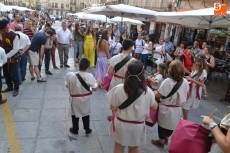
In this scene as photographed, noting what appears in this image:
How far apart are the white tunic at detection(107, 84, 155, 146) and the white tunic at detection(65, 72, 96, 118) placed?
41.8 inches

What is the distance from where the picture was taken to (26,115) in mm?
4527

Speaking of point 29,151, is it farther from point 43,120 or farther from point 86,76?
point 86,76

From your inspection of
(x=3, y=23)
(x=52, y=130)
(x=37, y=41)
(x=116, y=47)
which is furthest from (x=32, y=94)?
(x=116, y=47)

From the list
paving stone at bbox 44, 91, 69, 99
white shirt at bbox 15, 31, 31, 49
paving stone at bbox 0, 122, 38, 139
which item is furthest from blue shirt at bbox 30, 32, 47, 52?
paving stone at bbox 0, 122, 38, 139

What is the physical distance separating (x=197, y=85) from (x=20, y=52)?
4.43 m

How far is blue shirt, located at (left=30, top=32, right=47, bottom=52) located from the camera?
6.40 metres

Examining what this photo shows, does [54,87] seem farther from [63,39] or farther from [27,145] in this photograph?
[27,145]

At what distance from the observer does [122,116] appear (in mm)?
2617

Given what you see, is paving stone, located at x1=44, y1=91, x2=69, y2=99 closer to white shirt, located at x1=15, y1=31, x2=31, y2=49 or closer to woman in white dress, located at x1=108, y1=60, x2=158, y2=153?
white shirt, located at x1=15, y1=31, x2=31, y2=49

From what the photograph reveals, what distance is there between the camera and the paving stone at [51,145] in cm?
345

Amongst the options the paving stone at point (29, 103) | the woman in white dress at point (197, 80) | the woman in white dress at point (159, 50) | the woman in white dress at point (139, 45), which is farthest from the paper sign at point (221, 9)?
the paving stone at point (29, 103)

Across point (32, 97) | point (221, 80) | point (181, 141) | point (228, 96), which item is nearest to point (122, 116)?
point (181, 141)

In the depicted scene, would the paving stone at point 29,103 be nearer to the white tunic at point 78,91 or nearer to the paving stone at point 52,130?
the paving stone at point 52,130

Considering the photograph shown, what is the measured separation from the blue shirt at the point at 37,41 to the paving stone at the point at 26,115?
239 centimetres
